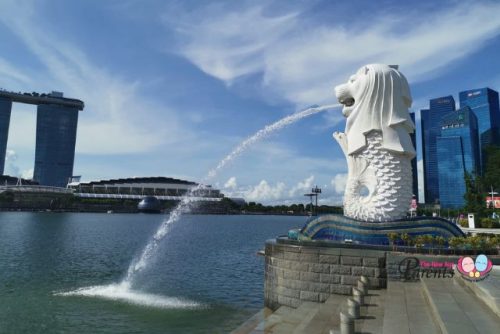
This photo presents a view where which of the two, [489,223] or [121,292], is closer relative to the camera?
[121,292]

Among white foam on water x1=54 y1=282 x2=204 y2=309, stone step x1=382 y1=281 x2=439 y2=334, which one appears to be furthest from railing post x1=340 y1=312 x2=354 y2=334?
white foam on water x1=54 y1=282 x2=204 y2=309

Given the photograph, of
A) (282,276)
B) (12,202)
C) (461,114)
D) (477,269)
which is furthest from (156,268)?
(461,114)

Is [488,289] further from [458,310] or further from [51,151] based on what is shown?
[51,151]

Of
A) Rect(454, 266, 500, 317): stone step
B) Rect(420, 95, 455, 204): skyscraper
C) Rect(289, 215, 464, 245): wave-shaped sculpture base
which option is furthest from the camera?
Rect(420, 95, 455, 204): skyscraper

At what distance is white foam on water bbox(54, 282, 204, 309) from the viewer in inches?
688

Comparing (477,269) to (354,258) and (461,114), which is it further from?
(461,114)

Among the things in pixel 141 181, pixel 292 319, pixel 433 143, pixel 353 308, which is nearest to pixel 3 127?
pixel 141 181

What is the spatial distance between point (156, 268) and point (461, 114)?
15005 centimetres

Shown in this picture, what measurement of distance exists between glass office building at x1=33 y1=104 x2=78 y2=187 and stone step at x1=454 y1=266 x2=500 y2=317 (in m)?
207

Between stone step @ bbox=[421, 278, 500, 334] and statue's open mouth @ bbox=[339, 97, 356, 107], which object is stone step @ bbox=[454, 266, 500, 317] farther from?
statue's open mouth @ bbox=[339, 97, 356, 107]

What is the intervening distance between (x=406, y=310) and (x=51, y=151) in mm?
211771

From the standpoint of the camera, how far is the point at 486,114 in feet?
489

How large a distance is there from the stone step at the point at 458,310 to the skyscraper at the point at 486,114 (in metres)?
152

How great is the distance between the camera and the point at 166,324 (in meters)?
14.8
